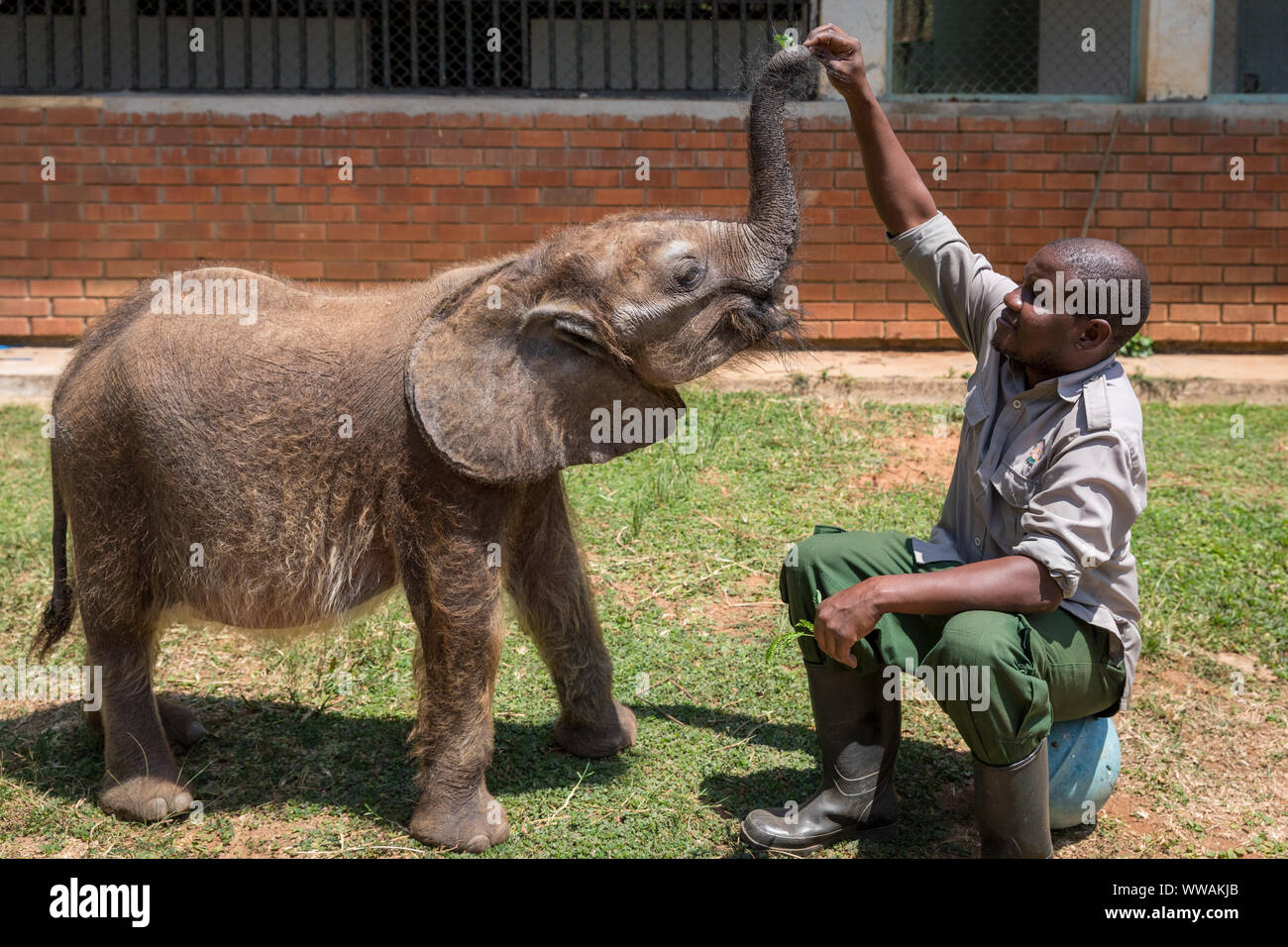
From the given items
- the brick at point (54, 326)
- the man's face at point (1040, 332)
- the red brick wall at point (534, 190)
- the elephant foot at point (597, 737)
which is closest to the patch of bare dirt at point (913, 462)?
the red brick wall at point (534, 190)

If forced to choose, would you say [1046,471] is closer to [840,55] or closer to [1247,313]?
[840,55]

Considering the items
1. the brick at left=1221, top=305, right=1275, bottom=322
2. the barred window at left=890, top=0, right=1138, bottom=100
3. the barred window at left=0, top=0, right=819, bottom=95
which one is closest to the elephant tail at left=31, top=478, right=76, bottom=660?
the barred window at left=0, top=0, right=819, bottom=95

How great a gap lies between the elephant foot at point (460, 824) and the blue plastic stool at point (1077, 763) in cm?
169

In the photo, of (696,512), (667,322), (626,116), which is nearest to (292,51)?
(626,116)

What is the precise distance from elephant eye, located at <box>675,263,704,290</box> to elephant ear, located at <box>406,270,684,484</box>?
11.5 inches

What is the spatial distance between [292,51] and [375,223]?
3561 mm

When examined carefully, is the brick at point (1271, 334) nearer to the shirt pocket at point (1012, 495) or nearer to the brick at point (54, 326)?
the shirt pocket at point (1012, 495)

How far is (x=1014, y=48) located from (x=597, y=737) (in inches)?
344

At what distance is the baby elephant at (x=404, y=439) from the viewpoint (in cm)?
359

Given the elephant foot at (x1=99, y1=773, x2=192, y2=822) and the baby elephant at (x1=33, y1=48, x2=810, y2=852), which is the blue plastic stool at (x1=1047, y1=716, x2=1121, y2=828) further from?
the elephant foot at (x1=99, y1=773, x2=192, y2=822)

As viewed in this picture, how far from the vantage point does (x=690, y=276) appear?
3545mm

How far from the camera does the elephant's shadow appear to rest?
4.09 metres

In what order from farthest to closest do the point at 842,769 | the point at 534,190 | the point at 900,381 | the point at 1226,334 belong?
the point at 1226,334
the point at 534,190
the point at 900,381
the point at 842,769

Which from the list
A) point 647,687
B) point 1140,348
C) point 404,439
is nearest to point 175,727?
point 404,439
